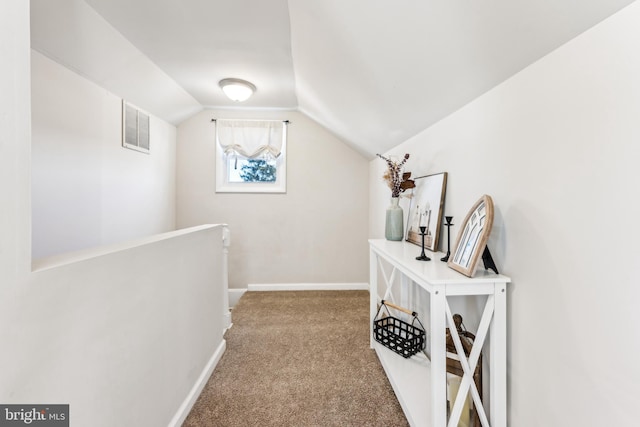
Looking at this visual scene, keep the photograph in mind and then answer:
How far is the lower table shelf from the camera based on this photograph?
127 centimetres

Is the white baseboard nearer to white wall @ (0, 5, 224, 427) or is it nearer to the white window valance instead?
white wall @ (0, 5, 224, 427)

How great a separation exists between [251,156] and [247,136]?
0.86ft

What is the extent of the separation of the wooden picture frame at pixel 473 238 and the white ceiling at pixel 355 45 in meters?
0.50

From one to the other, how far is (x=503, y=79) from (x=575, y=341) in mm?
918

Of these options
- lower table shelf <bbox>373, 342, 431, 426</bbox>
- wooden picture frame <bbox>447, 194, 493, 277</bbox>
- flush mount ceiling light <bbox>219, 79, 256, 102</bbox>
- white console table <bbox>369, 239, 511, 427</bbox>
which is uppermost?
flush mount ceiling light <bbox>219, 79, 256, 102</bbox>

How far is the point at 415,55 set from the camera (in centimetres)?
122

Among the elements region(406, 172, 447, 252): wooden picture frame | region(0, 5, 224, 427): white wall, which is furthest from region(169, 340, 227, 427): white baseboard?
region(406, 172, 447, 252): wooden picture frame

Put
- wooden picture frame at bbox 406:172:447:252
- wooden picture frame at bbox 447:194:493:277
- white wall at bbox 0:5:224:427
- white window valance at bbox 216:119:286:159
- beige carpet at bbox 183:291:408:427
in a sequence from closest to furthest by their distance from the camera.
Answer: white wall at bbox 0:5:224:427 < wooden picture frame at bbox 447:194:493:277 < beige carpet at bbox 183:291:408:427 < wooden picture frame at bbox 406:172:447:252 < white window valance at bbox 216:119:286:159

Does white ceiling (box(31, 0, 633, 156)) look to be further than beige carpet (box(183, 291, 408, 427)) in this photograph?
No

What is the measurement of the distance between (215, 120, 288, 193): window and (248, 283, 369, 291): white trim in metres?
1.24

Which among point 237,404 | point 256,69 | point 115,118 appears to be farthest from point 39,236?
point 256,69

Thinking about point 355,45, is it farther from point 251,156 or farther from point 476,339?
point 251,156

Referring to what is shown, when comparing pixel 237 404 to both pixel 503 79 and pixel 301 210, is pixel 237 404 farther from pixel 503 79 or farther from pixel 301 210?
pixel 301 210

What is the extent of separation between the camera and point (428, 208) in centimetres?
170
